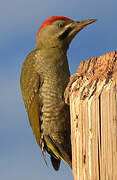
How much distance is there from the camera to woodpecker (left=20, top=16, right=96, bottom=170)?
16.6 ft

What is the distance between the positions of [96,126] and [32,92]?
2748mm

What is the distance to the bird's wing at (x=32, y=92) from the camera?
5203 mm

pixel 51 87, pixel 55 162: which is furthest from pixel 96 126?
pixel 55 162

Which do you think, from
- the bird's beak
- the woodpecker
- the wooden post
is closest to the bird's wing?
the woodpecker

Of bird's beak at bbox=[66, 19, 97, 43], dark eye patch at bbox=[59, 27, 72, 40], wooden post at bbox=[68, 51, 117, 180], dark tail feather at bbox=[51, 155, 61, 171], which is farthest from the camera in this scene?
dark eye patch at bbox=[59, 27, 72, 40]

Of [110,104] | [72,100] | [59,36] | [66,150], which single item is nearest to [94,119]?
[110,104]

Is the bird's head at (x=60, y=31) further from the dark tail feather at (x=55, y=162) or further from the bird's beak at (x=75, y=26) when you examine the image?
the dark tail feather at (x=55, y=162)

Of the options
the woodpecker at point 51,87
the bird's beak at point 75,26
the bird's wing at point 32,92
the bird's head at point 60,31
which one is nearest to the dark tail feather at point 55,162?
the woodpecker at point 51,87

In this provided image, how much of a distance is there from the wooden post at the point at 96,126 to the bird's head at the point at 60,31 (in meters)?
2.43

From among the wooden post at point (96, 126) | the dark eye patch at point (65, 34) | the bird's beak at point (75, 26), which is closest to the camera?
the wooden post at point (96, 126)

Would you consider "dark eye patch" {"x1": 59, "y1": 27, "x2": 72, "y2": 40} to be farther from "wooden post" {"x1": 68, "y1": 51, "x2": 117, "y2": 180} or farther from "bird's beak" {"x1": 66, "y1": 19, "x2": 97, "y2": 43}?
"wooden post" {"x1": 68, "y1": 51, "x2": 117, "y2": 180}

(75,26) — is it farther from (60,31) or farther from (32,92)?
(32,92)

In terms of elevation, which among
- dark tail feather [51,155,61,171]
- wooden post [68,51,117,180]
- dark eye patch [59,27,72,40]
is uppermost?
dark eye patch [59,27,72,40]

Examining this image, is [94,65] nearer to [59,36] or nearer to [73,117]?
[73,117]
